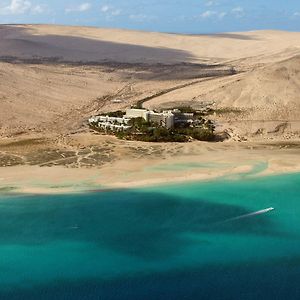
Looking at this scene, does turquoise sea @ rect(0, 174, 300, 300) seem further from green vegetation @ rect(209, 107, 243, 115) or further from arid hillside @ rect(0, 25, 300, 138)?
green vegetation @ rect(209, 107, 243, 115)

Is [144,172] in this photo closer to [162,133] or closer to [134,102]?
[162,133]

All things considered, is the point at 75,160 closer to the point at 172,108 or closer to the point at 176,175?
the point at 176,175

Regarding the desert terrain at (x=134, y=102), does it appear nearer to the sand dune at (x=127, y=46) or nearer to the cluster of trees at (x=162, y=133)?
the sand dune at (x=127, y=46)

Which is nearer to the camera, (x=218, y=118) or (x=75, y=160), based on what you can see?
(x=75, y=160)

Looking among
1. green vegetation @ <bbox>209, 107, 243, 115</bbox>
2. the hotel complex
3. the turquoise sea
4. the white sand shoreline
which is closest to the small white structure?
the hotel complex

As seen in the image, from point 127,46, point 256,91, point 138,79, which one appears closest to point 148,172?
point 256,91

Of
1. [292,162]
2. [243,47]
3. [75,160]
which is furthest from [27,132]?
[243,47]
